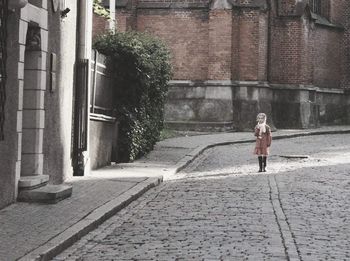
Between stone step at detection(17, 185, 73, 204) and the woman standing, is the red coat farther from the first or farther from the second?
stone step at detection(17, 185, 73, 204)

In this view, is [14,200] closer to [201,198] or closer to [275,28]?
[201,198]

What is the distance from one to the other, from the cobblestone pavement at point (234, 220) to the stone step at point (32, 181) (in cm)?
141

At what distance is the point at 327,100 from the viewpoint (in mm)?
34156

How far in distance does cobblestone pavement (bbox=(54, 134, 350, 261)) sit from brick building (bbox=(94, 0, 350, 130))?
1286 cm

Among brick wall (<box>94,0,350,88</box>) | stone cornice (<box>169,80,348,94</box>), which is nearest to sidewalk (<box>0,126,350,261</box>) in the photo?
stone cornice (<box>169,80,348,94</box>)

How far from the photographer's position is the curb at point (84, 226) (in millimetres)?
6633

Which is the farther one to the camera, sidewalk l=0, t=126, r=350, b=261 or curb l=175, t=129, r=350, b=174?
curb l=175, t=129, r=350, b=174

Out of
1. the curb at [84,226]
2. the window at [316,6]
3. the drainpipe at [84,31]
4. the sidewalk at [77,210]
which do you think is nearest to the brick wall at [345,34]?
the window at [316,6]

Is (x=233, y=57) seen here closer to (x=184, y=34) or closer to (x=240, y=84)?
(x=240, y=84)

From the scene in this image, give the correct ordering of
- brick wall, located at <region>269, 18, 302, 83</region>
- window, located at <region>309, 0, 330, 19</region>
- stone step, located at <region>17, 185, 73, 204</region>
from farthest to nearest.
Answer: window, located at <region>309, 0, 330, 19</region> < brick wall, located at <region>269, 18, 302, 83</region> < stone step, located at <region>17, 185, 73, 204</region>

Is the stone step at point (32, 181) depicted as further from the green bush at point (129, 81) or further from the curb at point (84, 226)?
the green bush at point (129, 81)

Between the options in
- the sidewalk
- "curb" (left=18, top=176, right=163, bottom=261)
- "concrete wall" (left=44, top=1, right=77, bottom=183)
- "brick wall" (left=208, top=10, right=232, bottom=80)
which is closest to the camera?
"curb" (left=18, top=176, right=163, bottom=261)

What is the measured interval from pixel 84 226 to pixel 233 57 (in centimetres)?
2164

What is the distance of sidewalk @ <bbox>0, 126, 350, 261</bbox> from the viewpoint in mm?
6960
